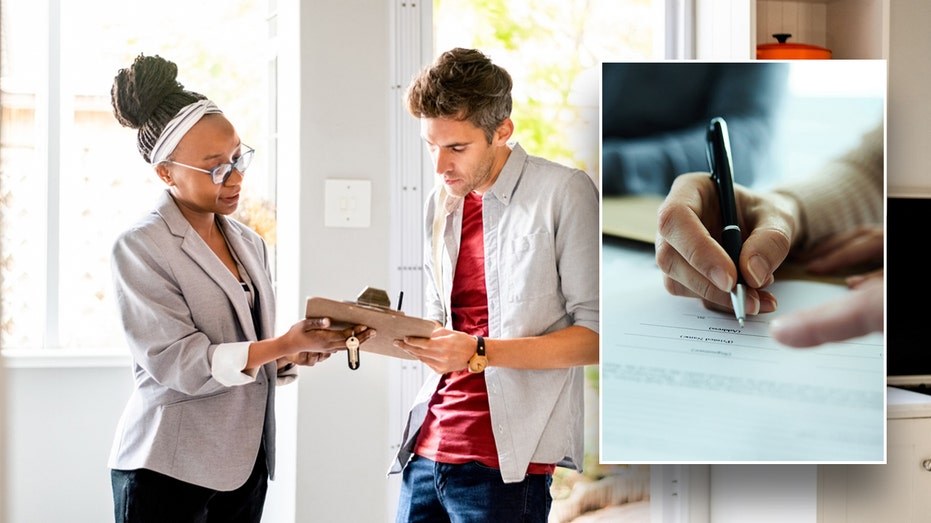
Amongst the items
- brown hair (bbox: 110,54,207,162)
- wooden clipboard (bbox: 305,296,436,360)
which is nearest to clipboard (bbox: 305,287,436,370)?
wooden clipboard (bbox: 305,296,436,360)

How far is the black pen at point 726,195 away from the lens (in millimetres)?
A: 2002

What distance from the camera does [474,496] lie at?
62.6 inches

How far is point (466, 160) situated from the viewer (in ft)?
5.37

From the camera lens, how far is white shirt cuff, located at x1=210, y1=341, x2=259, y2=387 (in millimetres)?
1628

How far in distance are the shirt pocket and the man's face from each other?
0.14 meters

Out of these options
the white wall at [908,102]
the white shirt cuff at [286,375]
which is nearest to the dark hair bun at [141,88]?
the white shirt cuff at [286,375]

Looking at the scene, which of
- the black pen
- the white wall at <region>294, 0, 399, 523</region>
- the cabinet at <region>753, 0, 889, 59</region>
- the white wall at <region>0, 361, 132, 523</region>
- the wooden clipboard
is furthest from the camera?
the white wall at <region>0, 361, 132, 523</region>

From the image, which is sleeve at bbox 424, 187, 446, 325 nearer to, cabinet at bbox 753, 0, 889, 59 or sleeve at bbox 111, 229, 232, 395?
sleeve at bbox 111, 229, 232, 395

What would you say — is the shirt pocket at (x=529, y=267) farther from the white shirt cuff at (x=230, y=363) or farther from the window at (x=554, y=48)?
the window at (x=554, y=48)

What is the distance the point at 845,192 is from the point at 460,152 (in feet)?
3.17

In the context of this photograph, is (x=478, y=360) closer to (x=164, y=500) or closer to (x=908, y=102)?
(x=164, y=500)

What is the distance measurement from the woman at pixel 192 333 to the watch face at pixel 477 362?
193 mm

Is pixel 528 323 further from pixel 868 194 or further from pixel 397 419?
pixel 868 194

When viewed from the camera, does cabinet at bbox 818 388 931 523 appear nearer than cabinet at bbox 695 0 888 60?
Yes
